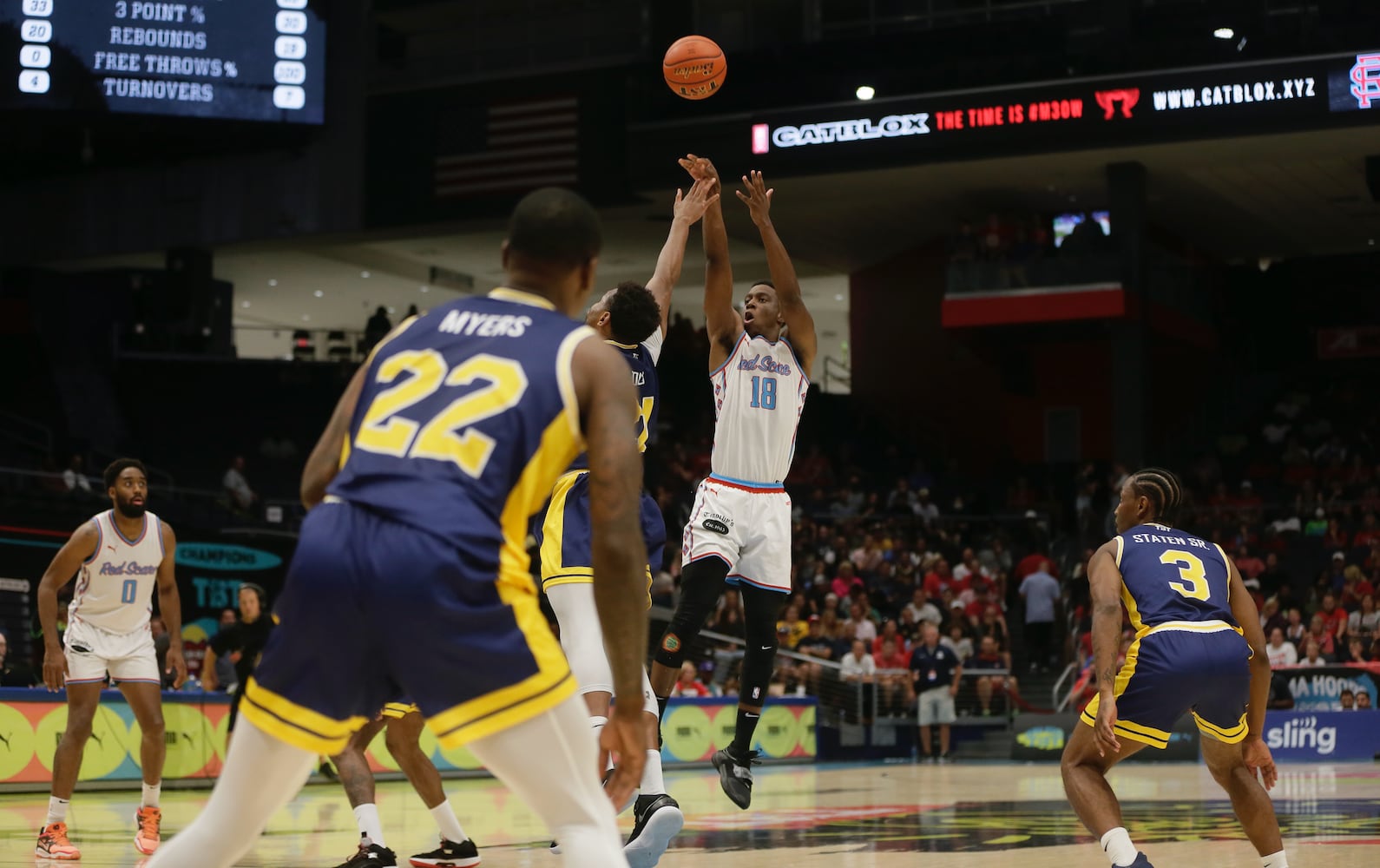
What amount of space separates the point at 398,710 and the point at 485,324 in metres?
4.09

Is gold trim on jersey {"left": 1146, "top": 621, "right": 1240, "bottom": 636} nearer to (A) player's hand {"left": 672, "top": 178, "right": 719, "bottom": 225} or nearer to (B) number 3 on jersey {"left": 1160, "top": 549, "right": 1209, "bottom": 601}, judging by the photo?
(B) number 3 on jersey {"left": 1160, "top": 549, "right": 1209, "bottom": 601}

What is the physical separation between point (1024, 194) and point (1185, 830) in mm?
20235

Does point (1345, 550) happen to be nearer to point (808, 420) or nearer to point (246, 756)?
point (808, 420)

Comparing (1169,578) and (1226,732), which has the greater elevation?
(1169,578)

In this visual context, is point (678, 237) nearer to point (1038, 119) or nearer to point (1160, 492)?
point (1160, 492)

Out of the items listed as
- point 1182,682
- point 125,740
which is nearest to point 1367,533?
point 125,740

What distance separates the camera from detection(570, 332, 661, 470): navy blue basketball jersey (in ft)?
23.6

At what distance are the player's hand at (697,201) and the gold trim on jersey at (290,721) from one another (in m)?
4.13

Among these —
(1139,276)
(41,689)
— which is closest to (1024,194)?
(1139,276)

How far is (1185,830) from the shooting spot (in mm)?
9422

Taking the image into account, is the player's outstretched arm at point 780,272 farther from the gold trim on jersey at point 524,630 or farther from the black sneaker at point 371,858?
the gold trim on jersey at point 524,630

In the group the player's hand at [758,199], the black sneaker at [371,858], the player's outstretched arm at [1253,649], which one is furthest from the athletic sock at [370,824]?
the player's outstretched arm at [1253,649]

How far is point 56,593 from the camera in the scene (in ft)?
31.0

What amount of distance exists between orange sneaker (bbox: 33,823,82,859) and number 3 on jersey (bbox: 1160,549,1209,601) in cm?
580
